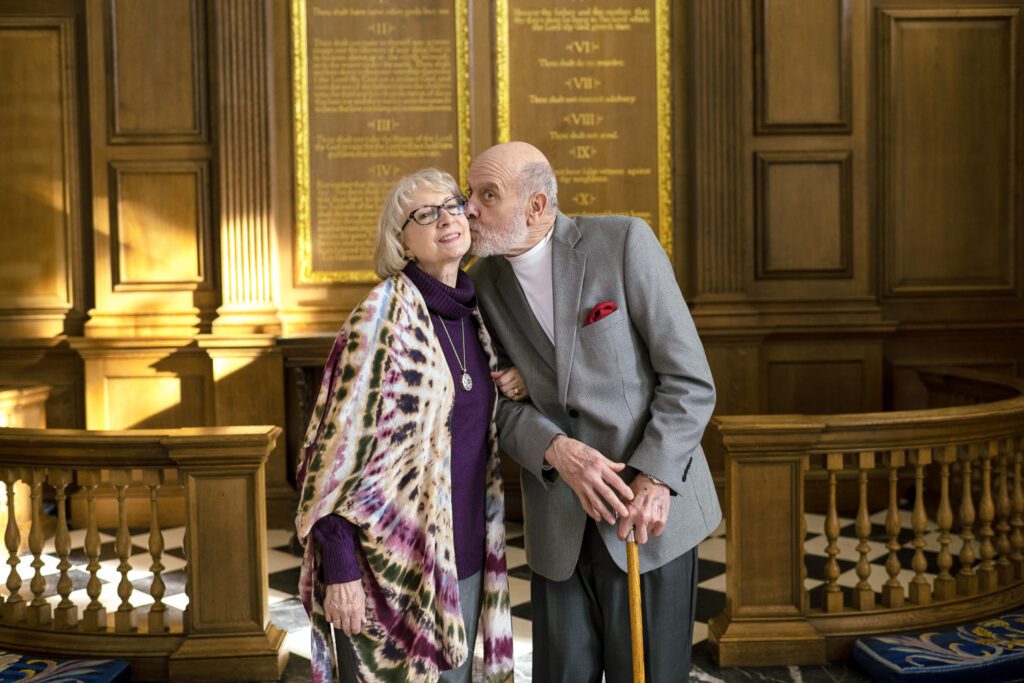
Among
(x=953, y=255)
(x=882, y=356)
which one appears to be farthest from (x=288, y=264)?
(x=953, y=255)

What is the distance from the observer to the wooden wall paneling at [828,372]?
619cm

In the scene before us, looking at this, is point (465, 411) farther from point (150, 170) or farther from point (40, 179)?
point (40, 179)

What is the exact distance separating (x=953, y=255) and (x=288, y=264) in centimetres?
426

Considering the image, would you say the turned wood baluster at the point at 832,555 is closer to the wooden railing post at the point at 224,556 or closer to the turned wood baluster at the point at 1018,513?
the turned wood baluster at the point at 1018,513

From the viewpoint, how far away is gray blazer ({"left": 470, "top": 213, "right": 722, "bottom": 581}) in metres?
2.18

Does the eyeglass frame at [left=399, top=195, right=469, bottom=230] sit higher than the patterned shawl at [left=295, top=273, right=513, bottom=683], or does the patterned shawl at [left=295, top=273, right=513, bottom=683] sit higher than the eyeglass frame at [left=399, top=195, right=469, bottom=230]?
the eyeglass frame at [left=399, top=195, right=469, bottom=230]

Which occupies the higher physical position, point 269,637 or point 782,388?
point 782,388

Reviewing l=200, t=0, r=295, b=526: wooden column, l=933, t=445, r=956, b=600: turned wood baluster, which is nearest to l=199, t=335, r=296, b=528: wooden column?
l=200, t=0, r=295, b=526: wooden column

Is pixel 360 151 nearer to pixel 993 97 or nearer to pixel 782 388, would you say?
pixel 782 388

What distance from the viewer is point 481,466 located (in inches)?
90.7

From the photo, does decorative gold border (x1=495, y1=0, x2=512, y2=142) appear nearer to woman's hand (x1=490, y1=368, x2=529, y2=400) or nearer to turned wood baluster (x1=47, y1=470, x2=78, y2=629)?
turned wood baluster (x1=47, y1=470, x2=78, y2=629)

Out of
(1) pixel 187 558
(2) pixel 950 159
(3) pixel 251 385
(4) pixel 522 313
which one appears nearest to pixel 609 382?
(4) pixel 522 313

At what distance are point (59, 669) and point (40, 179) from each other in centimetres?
365

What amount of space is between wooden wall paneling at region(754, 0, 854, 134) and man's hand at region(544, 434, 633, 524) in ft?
14.8
